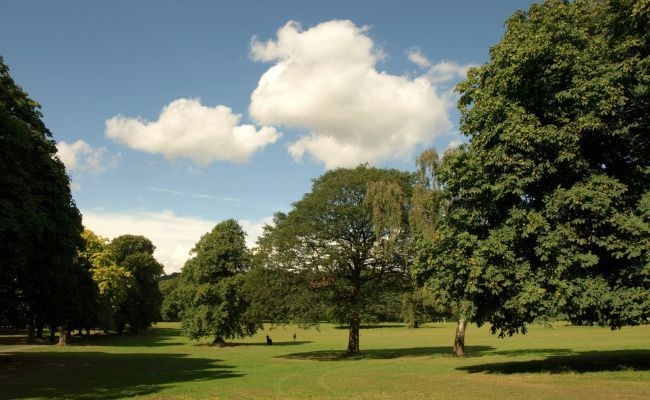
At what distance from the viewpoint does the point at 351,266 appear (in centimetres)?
4109

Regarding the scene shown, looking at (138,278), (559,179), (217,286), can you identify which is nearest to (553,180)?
(559,179)

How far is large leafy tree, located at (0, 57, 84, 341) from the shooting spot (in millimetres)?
24188

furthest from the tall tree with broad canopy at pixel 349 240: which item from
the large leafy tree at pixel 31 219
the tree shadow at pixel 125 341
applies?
the tree shadow at pixel 125 341

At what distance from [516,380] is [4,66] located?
3164 centimetres

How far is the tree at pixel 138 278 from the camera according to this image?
84.9m

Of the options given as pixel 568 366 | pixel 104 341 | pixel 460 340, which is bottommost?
pixel 104 341

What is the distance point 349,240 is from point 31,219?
76.9 ft

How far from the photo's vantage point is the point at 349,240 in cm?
4091

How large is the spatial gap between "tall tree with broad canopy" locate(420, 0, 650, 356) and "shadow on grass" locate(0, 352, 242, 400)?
14356mm

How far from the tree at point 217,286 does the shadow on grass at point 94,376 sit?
19360 mm

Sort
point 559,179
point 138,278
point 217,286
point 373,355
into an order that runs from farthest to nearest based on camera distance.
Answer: point 138,278 < point 217,286 < point 373,355 < point 559,179

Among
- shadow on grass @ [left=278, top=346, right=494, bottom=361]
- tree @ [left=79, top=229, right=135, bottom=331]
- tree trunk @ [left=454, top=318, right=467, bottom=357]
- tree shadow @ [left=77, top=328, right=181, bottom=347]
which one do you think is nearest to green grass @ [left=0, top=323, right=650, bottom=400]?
tree trunk @ [left=454, top=318, right=467, bottom=357]

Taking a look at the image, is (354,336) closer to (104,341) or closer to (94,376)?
(94,376)

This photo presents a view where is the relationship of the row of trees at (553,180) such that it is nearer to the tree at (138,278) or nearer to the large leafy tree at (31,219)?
the large leafy tree at (31,219)
